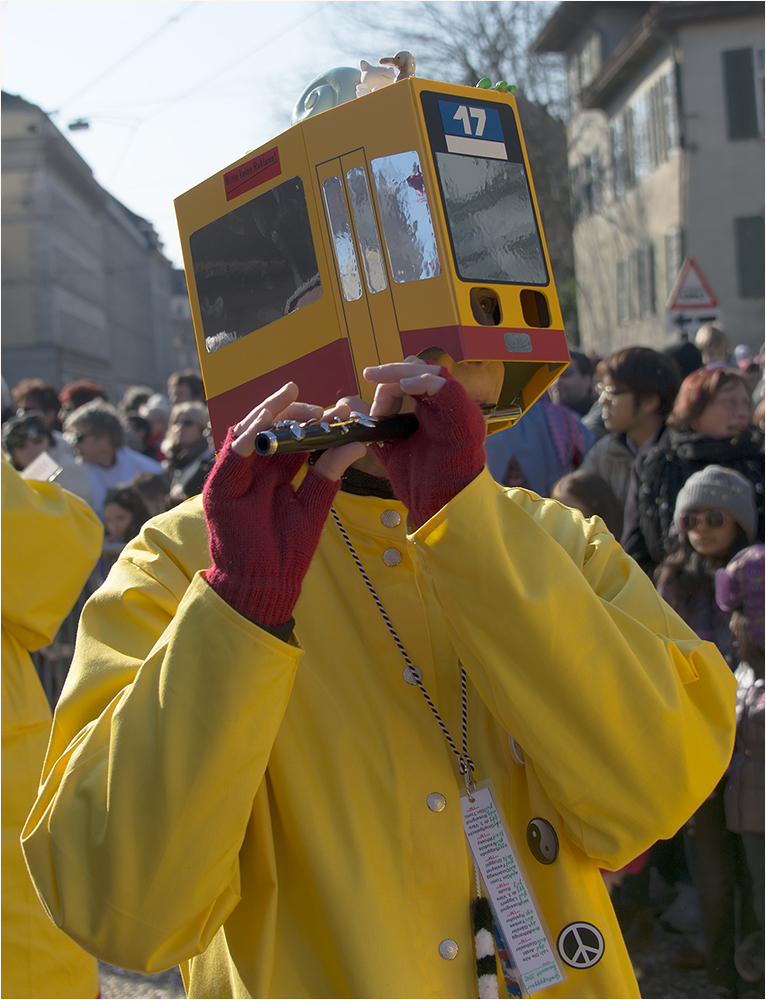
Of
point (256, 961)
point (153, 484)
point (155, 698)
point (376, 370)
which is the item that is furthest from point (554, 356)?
point (153, 484)

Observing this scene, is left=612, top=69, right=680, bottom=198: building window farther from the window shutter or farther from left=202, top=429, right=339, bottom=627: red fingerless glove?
left=202, top=429, right=339, bottom=627: red fingerless glove

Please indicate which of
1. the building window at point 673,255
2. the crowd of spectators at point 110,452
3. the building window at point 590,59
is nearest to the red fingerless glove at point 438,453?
the crowd of spectators at point 110,452

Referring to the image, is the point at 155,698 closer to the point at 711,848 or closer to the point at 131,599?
the point at 131,599

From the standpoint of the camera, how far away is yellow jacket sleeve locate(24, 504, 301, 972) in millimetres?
1238

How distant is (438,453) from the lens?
52.3 inches

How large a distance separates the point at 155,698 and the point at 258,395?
0.59 metres

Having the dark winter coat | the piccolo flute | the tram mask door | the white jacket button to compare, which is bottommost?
the dark winter coat

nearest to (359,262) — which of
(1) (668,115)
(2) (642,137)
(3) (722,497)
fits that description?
(3) (722,497)

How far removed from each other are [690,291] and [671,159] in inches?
500

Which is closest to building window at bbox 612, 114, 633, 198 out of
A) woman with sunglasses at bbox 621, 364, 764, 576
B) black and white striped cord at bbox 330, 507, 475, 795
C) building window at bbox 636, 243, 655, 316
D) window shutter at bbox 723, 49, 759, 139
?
building window at bbox 636, 243, 655, 316

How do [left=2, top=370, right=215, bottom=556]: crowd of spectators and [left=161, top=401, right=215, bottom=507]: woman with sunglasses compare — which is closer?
[left=2, top=370, right=215, bottom=556]: crowd of spectators

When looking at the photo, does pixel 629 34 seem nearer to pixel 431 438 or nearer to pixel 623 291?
pixel 623 291

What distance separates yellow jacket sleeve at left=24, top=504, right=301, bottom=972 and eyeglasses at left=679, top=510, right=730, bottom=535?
116 inches

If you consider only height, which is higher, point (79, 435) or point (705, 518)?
point (79, 435)
